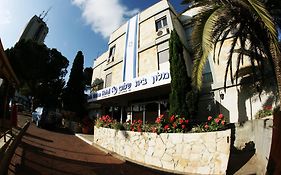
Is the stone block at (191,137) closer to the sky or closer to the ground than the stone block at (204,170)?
closer to the sky

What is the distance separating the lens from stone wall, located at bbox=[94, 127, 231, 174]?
802 cm

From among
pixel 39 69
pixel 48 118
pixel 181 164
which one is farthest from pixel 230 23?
pixel 39 69

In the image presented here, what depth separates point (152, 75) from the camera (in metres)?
14.6

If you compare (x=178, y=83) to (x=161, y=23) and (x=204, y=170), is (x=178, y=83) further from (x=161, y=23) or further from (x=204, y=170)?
(x=161, y=23)

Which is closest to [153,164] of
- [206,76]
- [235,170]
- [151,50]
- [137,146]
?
[137,146]

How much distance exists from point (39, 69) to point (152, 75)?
24781 millimetres

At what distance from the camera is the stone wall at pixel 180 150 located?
802 centimetres

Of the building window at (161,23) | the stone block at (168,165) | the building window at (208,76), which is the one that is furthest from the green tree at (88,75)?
the stone block at (168,165)

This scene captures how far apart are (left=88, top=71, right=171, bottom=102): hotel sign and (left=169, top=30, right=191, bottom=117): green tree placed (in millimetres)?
683

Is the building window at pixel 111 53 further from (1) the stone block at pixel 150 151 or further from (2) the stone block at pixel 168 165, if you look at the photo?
(2) the stone block at pixel 168 165

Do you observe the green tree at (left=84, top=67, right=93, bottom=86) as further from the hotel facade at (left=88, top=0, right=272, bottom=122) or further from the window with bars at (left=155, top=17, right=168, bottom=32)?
the window with bars at (left=155, top=17, right=168, bottom=32)

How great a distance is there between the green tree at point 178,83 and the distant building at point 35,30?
96415 millimetres

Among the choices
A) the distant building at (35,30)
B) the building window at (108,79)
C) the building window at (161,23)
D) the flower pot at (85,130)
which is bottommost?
the flower pot at (85,130)

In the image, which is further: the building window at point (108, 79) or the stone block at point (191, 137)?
the building window at point (108, 79)
